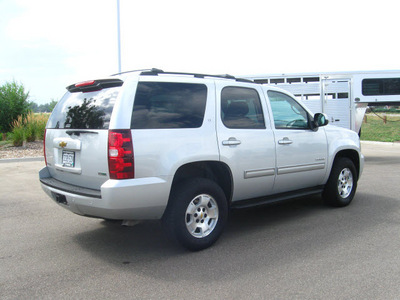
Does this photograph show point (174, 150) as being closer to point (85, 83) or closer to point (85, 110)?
point (85, 110)

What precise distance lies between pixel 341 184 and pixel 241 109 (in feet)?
8.12

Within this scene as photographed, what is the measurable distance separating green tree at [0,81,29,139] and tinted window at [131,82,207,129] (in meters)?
16.1

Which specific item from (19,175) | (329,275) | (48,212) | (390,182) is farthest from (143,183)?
(19,175)

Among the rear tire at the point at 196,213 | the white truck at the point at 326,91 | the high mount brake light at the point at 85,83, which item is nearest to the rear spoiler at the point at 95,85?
the high mount brake light at the point at 85,83

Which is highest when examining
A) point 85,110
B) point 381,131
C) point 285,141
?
point 85,110

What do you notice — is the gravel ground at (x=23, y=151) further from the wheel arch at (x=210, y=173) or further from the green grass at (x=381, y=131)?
the green grass at (x=381, y=131)

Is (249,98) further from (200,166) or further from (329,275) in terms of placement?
(329,275)

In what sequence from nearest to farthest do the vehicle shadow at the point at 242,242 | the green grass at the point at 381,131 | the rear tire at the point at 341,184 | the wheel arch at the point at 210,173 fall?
the vehicle shadow at the point at 242,242, the wheel arch at the point at 210,173, the rear tire at the point at 341,184, the green grass at the point at 381,131

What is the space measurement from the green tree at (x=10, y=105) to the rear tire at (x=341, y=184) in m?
16.1

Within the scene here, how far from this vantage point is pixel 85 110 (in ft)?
14.3

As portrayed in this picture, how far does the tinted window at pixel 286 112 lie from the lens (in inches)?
213

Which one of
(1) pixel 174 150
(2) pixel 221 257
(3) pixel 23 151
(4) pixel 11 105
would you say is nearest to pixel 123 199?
(1) pixel 174 150

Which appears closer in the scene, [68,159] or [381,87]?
[68,159]

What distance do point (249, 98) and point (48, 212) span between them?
3711mm
